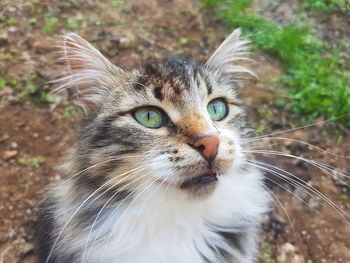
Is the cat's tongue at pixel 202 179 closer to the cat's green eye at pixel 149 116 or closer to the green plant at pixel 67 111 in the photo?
the cat's green eye at pixel 149 116

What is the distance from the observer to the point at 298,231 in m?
2.68

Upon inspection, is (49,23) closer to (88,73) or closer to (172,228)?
(88,73)

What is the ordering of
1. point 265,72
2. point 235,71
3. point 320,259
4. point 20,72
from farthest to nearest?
1. point 265,72
2. point 20,72
3. point 320,259
4. point 235,71

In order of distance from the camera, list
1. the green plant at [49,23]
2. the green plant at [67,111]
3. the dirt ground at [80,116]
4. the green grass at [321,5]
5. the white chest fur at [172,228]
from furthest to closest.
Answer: the green grass at [321,5]
the green plant at [49,23]
the green plant at [67,111]
the dirt ground at [80,116]
the white chest fur at [172,228]

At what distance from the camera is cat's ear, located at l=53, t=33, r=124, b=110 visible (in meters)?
1.91

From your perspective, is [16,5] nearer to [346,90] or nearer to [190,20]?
[190,20]

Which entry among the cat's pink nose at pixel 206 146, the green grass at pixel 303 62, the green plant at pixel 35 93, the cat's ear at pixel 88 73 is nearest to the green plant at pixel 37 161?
the green plant at pixel 35 93

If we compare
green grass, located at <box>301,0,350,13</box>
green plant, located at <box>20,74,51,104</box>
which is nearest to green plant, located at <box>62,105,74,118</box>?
green plant, located at <box>20,74,51,104</box>

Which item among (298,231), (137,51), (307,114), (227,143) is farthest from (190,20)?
(227,143)

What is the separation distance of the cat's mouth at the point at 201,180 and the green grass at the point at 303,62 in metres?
1.94

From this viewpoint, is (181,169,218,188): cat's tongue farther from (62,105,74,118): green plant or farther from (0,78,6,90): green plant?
(0,78,6,90): green plant

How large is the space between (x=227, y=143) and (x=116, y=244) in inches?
28.4

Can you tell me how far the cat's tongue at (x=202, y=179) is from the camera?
1579 mm

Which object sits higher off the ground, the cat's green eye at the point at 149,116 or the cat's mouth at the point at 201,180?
the cat's green eye at the point at 149,116
